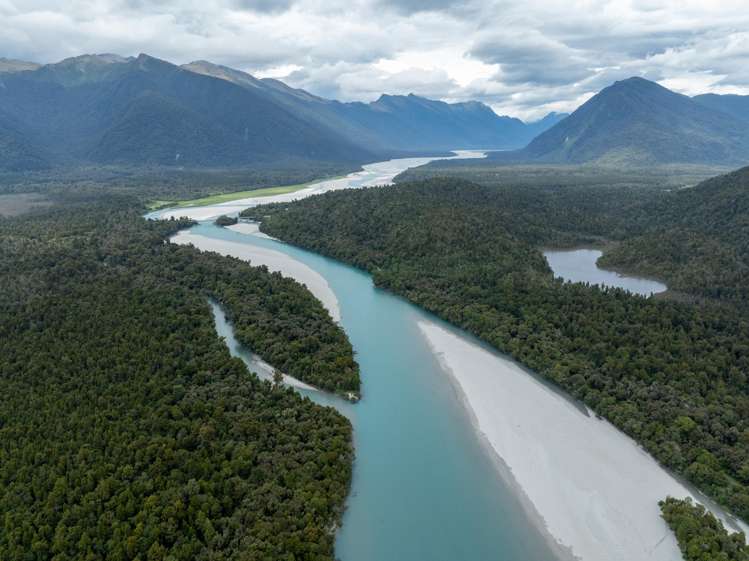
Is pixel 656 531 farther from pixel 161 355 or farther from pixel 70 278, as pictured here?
pixel 70 278

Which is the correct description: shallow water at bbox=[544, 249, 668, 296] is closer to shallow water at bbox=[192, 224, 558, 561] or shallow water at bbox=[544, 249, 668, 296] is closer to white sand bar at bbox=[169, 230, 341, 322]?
white sand bar at bbox=[169, 230, 341, 322]

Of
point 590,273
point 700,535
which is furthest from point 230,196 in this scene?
point 700,535

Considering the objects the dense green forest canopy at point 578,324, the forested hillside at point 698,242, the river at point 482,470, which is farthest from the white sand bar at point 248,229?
the forested hillside at point 698,242

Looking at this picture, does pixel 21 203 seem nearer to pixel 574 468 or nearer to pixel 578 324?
pixel 578 324

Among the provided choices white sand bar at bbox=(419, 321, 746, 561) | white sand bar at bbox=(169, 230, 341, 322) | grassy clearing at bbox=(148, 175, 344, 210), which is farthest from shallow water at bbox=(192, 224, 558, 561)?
grassy clearing at bbox=(148, 175, 344, 210)

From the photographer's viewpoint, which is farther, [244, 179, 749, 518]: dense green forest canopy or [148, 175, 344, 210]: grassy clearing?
[148, 175, 344, 210]: grassy clearing

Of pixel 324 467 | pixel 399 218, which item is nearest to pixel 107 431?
pixel 324 467
